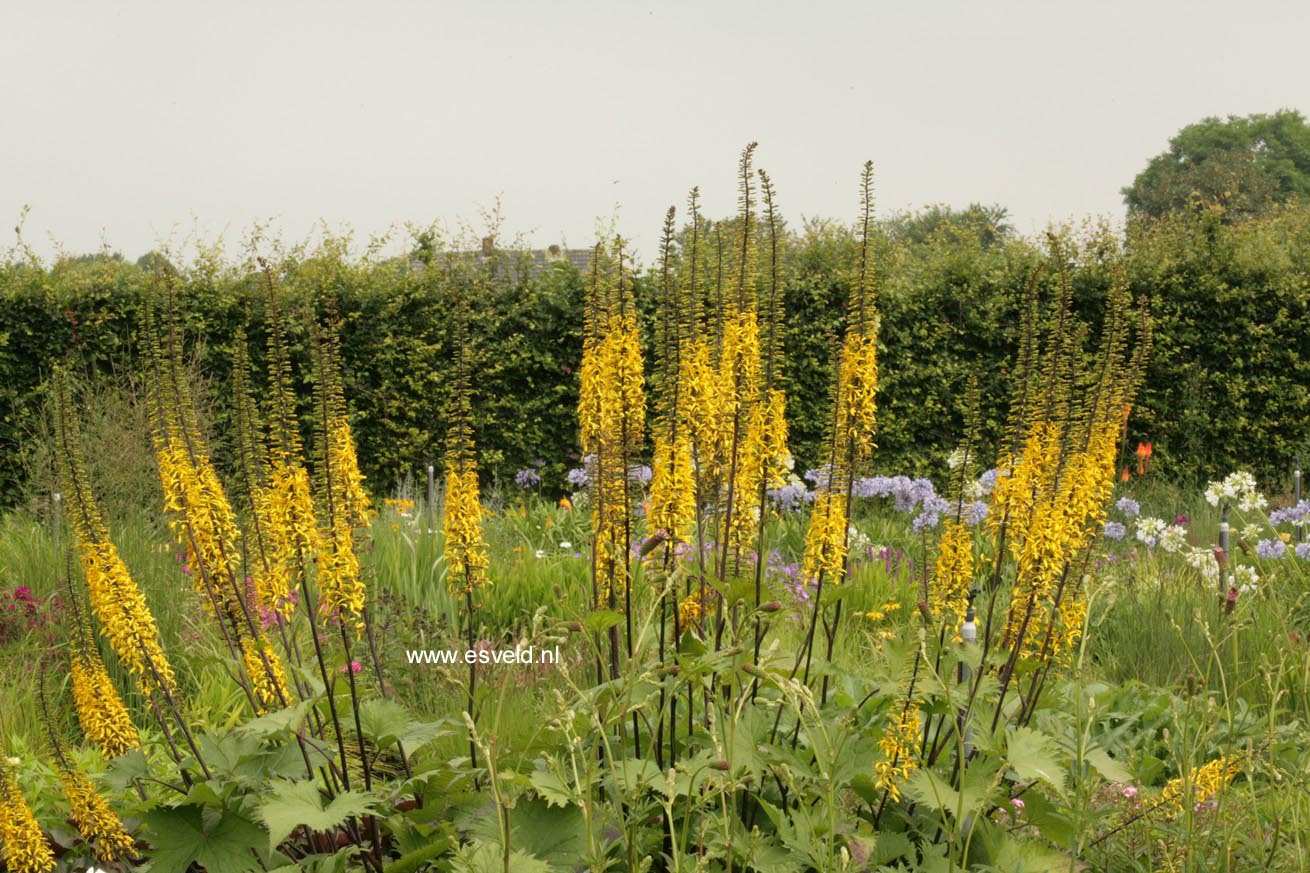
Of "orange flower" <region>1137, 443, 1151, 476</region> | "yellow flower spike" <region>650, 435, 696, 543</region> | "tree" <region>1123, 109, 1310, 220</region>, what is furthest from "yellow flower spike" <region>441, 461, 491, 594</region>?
"tree" <region>1123, 109, 1310, 220</region>

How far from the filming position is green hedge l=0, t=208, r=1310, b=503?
11922 mm

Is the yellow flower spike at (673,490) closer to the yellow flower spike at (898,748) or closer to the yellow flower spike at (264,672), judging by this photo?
the yellow flower spike at (898,748)

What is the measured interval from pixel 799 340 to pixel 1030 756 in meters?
9.74

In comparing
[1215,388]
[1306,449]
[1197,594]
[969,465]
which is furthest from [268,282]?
[1306,449]

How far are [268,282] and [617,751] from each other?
1.77m

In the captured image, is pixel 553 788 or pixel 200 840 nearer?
pixel 553 788

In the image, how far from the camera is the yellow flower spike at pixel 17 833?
8.98 ft

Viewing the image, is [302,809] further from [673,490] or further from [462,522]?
[673,490]

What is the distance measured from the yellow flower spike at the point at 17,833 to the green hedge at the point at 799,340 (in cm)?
878

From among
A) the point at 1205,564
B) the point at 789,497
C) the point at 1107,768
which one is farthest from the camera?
the point at 789,497

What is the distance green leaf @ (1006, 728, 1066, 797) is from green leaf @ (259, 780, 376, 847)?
64.7 inches

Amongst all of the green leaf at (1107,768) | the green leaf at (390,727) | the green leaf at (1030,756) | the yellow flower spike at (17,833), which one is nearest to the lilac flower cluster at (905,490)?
the green leaf at (1107,768)

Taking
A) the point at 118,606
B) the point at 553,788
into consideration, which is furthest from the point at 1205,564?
the point at 118,606

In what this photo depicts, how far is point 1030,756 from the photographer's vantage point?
2.64 m
